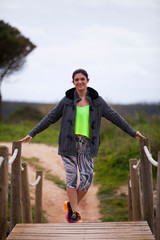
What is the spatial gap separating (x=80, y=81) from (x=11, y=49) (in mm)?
19167

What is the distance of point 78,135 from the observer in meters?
3.54

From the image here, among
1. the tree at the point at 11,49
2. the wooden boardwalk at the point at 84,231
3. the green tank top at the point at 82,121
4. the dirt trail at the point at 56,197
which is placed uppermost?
the tree at the point at 11,49

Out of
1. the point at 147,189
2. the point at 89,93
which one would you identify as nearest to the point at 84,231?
the point at 147,189

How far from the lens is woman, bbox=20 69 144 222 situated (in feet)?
11.6

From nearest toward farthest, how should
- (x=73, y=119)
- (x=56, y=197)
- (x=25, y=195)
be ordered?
1. (x=73, y=119)
2. (x=25, y=195)
3. (x=56, y=197)

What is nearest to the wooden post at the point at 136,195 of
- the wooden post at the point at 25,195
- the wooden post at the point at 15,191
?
the wooden post at the point at 25,195

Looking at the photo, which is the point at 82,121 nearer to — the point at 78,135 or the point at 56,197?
the point at 78,135

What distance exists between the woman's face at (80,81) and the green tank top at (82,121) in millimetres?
219

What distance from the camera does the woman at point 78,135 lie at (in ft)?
11.6

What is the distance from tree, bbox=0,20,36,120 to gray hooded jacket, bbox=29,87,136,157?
1802 centimetres

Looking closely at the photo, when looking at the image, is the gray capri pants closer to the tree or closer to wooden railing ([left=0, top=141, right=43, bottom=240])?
wooden railing ([left=0, top=141, right=43, bottom=240])

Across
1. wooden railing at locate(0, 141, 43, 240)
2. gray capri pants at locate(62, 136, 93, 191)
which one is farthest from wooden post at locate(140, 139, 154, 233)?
wooden railing at locate(0, 141, 43, 240)

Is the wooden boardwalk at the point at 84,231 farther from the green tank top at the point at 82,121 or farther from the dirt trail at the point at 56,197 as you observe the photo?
the dirt trail at the point at 56,197

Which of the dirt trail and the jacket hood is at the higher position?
the jacket hood
